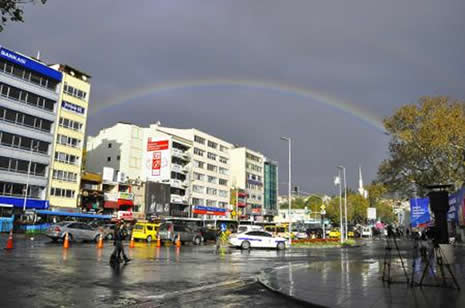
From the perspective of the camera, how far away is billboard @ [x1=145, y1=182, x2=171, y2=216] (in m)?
76.9

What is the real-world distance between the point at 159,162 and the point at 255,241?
52331 millimetres

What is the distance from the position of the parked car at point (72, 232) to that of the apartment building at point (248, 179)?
71.6 meters

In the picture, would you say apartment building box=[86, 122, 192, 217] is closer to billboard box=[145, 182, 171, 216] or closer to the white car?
billboard box=[145, 182, 171, 216]

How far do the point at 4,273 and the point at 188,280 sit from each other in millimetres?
5808

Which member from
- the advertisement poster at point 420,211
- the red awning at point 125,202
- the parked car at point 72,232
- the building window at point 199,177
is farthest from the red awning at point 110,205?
the advertisement poster at point 420,211

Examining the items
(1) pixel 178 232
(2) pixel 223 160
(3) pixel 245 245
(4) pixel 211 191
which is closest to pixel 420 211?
(3) pixel 245 245

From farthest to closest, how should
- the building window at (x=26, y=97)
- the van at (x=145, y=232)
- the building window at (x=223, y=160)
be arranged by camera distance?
the building window at (x=223, y=160) < the building window at (x=26, y=97) < the van at (x=145, y=232)

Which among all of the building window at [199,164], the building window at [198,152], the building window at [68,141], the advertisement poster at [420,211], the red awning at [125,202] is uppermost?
the building window at [198,152]

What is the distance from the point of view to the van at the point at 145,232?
40.5 metres

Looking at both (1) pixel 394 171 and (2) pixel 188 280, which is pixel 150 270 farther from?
(1) pixel 394 171

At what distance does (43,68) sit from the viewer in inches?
2372

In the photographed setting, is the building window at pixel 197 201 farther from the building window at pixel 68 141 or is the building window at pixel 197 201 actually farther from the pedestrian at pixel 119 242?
the pedestrian at pixel 119 242

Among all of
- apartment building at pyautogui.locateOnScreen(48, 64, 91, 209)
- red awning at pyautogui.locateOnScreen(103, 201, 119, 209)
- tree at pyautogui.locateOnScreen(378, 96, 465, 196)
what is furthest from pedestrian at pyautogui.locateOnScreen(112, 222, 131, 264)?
red awning at pyautogui.locateOnScreen(103, 201, 119, 209)

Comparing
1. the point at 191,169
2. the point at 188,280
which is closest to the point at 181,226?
the point at 188,280
